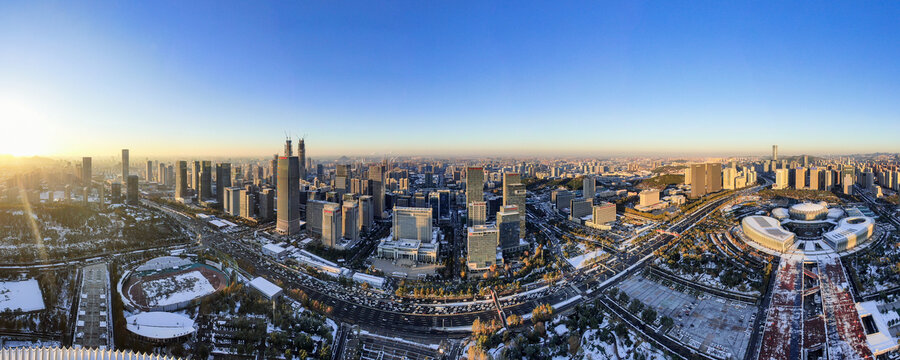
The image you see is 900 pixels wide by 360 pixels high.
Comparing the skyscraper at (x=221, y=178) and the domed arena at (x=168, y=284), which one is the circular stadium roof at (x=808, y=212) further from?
the skyscraper at (x=221, y=178)

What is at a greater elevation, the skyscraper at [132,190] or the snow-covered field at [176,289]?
the skyscraper at [132,190]

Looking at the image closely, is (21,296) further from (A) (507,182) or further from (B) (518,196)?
(A) (507,182)

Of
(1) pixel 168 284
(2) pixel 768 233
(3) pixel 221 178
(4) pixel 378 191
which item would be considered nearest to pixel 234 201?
(3) pixel 221 178

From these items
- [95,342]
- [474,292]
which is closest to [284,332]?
[95,342]

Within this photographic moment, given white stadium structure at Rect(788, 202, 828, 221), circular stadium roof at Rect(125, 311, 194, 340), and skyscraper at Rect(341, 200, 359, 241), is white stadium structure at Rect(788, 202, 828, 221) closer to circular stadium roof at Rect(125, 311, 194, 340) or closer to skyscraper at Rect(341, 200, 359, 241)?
skyscraper at Rect(341, 200, 359, 241)

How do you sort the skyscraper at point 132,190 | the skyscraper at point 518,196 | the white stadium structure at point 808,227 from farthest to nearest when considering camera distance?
1. the skyscraper at point 132,190
2. the skyscraper at point 518,196
3. the white stadium structure at point 808,227

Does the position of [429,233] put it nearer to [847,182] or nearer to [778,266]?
[778,266]

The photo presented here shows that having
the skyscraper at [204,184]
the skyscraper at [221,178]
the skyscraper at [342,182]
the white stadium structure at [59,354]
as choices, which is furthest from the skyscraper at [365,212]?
the white stadium structure at [59,354]
